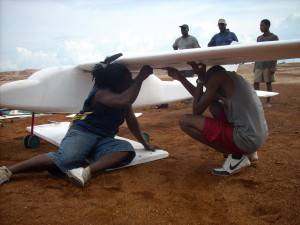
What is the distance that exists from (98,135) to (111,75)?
1.93ft

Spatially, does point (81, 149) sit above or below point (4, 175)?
above

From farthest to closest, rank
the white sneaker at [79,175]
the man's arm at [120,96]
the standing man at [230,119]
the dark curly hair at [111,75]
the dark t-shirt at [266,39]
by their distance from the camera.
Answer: the dark t-shirt at [266,39], the dark curly hair at [111,75], the man's arm at [120,96], the standing man at [230,119], the white sneaker at [79,175]

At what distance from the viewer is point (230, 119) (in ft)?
9.27

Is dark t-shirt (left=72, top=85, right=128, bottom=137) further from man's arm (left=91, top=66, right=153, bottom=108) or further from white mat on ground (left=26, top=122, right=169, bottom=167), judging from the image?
white mat on ground (left=26, top=122, right=169, bottom=167)

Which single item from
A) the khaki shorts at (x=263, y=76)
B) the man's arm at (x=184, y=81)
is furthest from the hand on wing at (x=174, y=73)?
the khaki shorts at (x=263, y=76)

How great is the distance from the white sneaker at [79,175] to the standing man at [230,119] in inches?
39.5

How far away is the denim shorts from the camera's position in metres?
2.79

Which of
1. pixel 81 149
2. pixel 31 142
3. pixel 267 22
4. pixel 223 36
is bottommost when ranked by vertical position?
pixel 31 142

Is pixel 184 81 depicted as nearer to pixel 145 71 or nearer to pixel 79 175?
pixel 145 71

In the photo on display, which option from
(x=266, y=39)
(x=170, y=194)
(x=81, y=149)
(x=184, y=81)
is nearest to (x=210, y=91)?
(x=184, y=81)

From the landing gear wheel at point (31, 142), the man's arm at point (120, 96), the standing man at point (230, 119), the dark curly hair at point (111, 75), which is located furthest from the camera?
the landing gear wheel at point (31, 142)

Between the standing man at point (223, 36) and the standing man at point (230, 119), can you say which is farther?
the standing man at point (223, 36)

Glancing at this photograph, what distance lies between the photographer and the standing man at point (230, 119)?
2730 mm

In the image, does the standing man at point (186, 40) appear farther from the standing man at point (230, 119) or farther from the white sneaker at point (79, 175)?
the white sneaker at point (79, 175)
